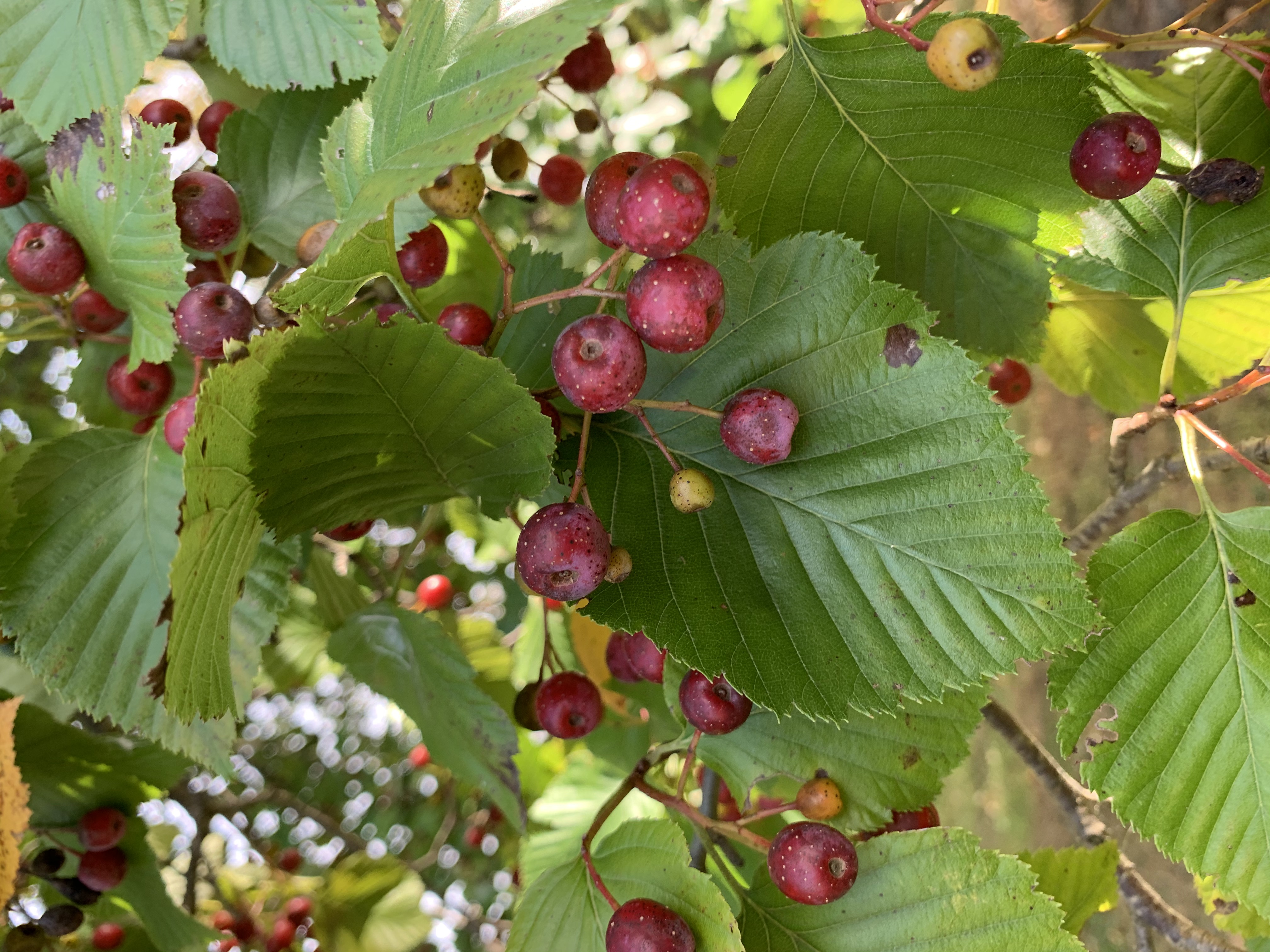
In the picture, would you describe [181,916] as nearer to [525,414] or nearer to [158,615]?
[158,615]

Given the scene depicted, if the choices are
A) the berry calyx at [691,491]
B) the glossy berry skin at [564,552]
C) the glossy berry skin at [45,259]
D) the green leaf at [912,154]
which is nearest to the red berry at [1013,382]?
the green leaf at [912,154]

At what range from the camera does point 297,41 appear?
1054 millimetres

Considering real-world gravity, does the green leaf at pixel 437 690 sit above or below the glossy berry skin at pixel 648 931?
below

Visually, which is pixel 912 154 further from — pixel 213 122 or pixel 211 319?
pixel 213 122

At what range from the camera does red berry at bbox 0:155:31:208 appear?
3.40 ft

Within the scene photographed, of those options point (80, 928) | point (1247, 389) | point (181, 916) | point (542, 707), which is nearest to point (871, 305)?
point (1247, 389)

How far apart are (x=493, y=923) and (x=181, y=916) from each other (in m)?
1.76

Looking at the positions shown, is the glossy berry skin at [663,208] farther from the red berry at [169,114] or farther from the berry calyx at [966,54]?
the red berry at [169,114]

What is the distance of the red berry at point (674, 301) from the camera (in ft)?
2.23

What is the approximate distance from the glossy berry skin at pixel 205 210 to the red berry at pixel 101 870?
3.44 feet

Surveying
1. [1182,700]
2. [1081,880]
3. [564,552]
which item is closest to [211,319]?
[564,552]

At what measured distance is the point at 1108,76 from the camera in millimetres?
1004

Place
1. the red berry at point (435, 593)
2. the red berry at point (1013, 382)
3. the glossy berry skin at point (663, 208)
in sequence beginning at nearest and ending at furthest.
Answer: the glossy berry skin at point (663, 208)
the red berry at point (1013, 382)
the red berry at point (435, 593)

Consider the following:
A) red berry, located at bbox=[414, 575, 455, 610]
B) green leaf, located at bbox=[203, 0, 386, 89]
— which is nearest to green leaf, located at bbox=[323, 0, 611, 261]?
green leaf, located at bbox=[203, 0, 386, 89]
